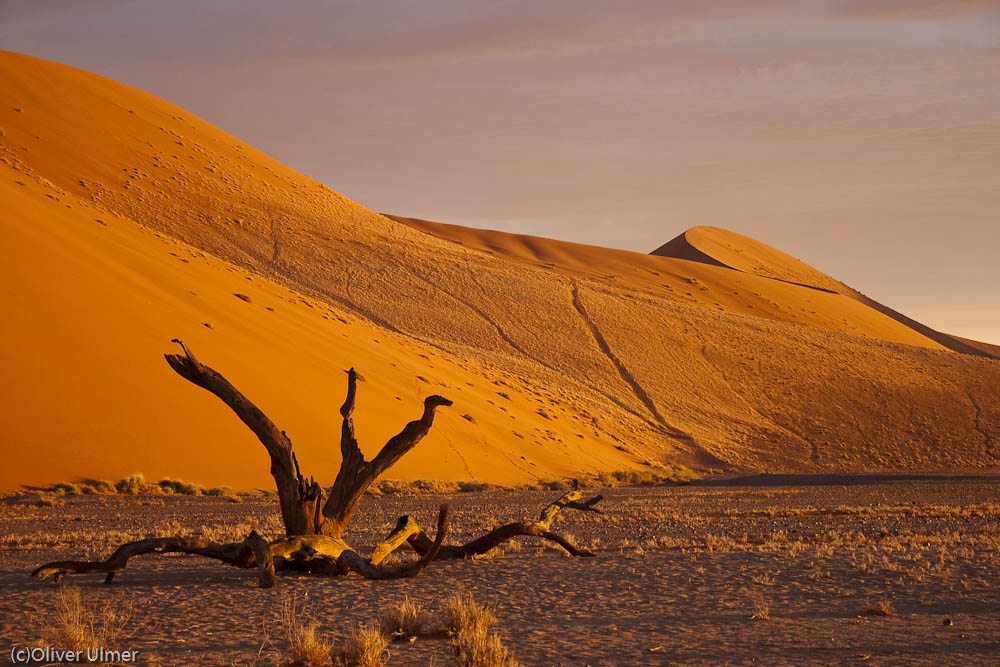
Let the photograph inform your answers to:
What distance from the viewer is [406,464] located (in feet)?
88.7

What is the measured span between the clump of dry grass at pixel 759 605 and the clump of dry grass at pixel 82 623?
204 inches

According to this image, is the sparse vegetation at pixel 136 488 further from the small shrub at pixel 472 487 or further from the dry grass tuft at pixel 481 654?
the dry grass tuft at pixel 481 654

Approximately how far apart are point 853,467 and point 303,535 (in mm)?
36448

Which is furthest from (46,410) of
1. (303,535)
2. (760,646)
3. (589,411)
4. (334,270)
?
(334,270)

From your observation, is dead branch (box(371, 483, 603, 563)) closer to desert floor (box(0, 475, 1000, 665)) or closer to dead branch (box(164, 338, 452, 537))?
desert floor (box(0, 475, 1000, 665))

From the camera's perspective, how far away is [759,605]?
8.47 meters

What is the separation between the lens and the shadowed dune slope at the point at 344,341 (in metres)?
24.2

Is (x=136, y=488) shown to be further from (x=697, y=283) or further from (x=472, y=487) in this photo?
(x=697, y=283)

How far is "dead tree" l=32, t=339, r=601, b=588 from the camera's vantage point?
30.2 ft

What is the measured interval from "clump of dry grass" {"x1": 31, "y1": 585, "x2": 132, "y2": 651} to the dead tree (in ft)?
2.37

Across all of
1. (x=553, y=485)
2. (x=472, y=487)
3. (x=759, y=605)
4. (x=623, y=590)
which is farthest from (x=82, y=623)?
(x=553, y=485)

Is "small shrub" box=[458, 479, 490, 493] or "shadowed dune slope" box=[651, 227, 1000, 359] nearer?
"small shrub" box=[458, 479, 490, 493]

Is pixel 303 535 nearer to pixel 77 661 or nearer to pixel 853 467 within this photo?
pixel 77 661

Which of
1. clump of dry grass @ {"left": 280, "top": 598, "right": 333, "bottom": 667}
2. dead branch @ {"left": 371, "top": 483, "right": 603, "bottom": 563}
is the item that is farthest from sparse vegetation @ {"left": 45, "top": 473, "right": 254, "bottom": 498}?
clump of dry grass @ {"left": 280, "top": 598, "right": 333, "bottom": 667}
